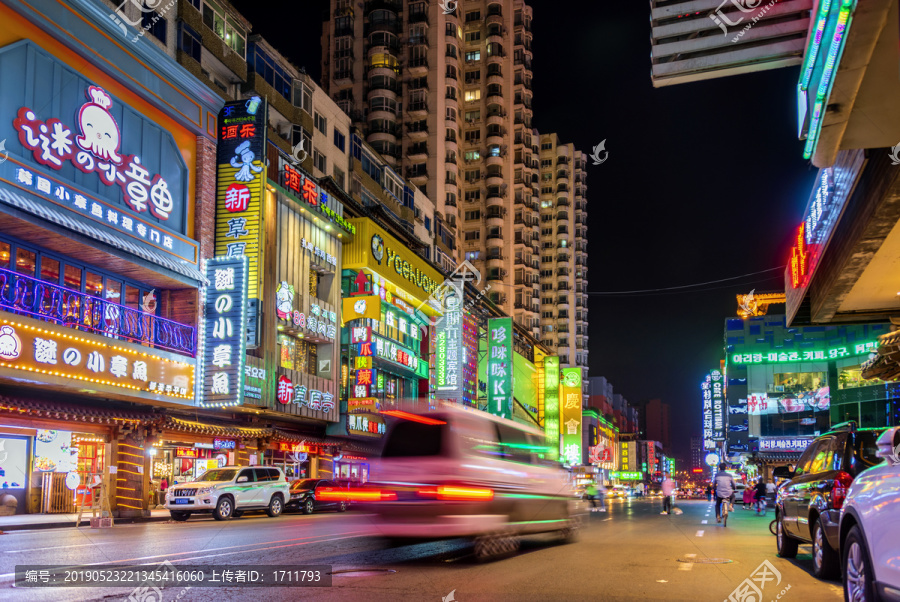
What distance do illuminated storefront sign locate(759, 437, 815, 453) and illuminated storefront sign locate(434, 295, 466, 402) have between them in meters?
34.1

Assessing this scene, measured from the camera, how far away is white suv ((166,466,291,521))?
72.7 ft

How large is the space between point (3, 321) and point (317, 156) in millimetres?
24477

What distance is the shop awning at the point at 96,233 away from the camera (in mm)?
20047

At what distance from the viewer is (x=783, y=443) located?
70312 millimetres

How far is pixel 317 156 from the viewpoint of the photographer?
138 feet

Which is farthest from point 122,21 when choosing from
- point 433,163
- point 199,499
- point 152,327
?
point 433,163

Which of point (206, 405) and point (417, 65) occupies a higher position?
point (417, 65)

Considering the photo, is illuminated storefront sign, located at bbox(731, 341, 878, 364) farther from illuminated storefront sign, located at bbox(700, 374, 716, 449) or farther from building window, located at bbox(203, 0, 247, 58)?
building window, located at bbox(203, 0, 247, 58)

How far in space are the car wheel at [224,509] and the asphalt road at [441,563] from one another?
252 inches

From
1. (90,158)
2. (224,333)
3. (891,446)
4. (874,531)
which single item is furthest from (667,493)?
(874,531)

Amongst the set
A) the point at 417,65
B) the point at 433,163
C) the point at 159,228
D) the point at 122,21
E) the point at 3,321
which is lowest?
the point at 3,321

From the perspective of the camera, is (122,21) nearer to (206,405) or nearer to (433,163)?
(206,405)

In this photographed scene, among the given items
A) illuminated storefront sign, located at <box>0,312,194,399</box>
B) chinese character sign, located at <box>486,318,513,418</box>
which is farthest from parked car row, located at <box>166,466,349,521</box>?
chinese character sign, located at <box>486,318,513,418</box>

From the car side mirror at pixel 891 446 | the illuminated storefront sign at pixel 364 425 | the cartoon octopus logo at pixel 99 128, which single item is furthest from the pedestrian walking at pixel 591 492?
the car side mirror at pixel 891 446
